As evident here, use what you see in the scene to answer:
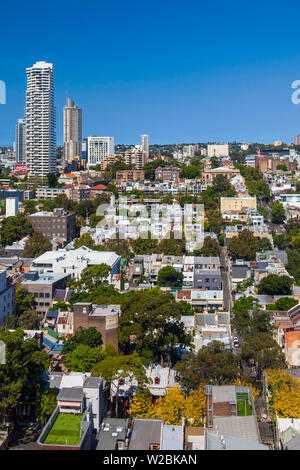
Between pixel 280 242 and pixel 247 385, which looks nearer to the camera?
pixel 247 385

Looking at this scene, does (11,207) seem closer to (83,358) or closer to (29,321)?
(29,321)

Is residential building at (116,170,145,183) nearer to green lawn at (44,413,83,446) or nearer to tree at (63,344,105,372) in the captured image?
tree at (63,344,105,372)

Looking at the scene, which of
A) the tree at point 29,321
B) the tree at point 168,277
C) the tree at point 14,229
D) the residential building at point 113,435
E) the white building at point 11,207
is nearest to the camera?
the residential building at point 113,435

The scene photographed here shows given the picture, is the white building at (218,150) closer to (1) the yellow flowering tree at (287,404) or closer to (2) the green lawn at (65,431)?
(1) the yellow flowering tree at (287,404)

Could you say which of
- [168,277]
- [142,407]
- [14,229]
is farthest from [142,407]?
[14,229]

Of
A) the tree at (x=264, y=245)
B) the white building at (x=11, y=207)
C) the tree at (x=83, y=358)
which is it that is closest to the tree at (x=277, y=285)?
the tree at (x=264, y=245)

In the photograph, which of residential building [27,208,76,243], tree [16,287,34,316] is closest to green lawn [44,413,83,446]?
tree [16,287,34,316]

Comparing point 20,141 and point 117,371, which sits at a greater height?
point 20,141
